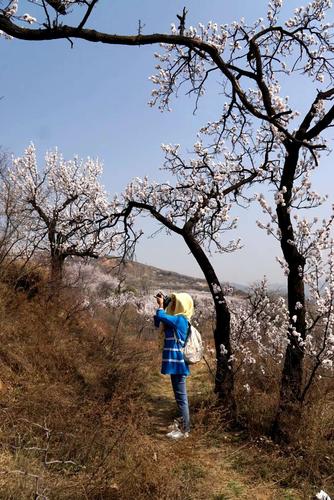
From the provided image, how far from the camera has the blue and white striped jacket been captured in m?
5.59

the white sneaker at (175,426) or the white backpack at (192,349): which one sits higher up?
the white backpack at (192,349)

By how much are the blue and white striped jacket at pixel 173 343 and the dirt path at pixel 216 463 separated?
0.78 meters

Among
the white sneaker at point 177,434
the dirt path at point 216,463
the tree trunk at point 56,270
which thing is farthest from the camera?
the tree trunk at point 56,270

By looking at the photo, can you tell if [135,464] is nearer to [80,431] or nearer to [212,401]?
[80,431]

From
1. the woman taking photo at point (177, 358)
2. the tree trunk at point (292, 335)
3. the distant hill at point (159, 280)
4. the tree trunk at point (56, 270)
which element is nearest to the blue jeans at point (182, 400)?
the woman taking photo at point (177, 358)

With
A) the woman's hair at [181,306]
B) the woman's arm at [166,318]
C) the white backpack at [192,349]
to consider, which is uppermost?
the woman's hair at [181,306]

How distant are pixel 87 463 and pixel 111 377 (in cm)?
329

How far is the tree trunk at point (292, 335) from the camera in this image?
5207 mm

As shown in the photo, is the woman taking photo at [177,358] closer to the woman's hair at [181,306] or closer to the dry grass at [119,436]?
the woman's hair at [181,306]

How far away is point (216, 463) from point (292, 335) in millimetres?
1741

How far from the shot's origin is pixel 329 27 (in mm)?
6273

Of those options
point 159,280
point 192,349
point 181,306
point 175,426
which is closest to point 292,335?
point 192,349

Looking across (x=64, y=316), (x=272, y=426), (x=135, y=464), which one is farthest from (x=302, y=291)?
(x=64, y=316)

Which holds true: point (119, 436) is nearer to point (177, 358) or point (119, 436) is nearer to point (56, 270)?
point (177, 358)
